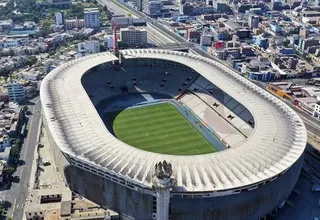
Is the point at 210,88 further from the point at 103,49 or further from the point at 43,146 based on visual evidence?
the point at 103,49

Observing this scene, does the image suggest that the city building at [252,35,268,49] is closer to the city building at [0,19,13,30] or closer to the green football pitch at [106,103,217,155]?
the green football pitch at [106,103,217,155]

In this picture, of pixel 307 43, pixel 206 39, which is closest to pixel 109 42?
pixel 206 39

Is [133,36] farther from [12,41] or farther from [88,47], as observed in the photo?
[12,41]

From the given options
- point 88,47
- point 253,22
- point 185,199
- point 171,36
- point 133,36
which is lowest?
point 185,199

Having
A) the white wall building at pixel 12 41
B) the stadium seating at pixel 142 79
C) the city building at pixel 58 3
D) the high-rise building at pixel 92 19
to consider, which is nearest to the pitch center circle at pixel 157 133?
the stadium seating at pixel 142 79

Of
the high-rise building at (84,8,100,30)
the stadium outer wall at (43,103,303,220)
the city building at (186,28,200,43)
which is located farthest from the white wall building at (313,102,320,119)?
the high-rise building at (84,8,100,30)

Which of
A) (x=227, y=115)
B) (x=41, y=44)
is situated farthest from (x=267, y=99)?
(x=41, y=44)

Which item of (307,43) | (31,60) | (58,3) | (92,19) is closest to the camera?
(31,60)

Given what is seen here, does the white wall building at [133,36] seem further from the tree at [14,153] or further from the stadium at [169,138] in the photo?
the tree at [14,153]
